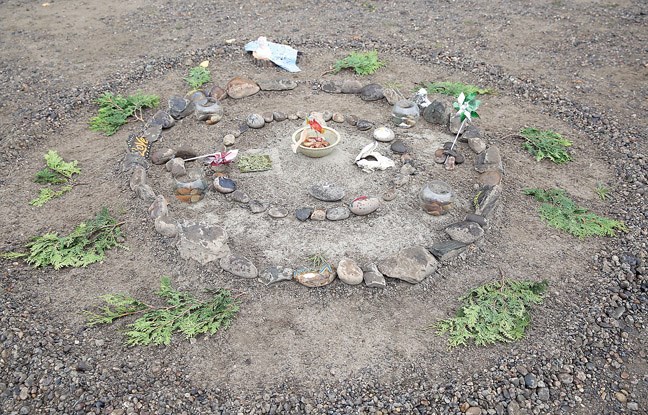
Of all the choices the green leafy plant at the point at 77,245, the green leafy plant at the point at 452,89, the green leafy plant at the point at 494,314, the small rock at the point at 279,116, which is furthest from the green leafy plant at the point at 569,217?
the green leafy plant at the point at 77,245

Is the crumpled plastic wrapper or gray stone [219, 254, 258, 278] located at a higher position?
the crumpled plastic wrapper

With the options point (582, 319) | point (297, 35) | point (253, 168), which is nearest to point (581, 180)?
point (582, 319)

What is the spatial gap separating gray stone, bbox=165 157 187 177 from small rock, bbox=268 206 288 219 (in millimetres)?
1472

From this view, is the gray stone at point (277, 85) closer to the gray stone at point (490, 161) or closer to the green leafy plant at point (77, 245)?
the gray stone at point (490, 161)

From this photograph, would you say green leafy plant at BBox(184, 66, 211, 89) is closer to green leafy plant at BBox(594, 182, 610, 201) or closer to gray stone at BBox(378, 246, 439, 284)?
gray stone at BBox(378, 246, 439, 284)

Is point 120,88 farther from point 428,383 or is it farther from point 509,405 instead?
point 509,405

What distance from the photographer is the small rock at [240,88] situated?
30.2 ft

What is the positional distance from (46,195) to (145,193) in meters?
1.41

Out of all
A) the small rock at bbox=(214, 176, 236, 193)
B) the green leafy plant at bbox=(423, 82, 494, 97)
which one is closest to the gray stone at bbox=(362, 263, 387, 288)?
the small rock at bbox=(214, 176, 236, 193)

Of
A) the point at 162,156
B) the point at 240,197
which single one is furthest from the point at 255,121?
the point at 240,197

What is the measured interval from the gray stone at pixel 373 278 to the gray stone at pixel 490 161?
8.41 feet

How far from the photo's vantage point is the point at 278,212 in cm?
671

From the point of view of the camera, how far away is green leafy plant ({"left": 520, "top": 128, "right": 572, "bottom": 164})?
7848mm

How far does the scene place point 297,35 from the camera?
11406 mm
